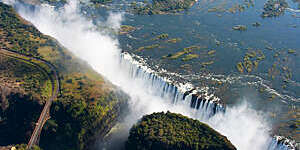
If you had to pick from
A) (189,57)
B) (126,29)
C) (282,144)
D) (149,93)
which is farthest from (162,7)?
(282,144)

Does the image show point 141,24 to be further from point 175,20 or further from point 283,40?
point 283,40

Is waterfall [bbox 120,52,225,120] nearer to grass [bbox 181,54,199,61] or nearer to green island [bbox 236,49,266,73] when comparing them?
grass [bbox 181,54,199,61]

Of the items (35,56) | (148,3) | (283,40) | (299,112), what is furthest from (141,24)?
(299,112)

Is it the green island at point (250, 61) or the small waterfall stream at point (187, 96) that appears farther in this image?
the green island at point (250, 61)

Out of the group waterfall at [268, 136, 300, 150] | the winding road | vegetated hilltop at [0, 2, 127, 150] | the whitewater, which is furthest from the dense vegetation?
waterfall at [268, 136, 300, 150]

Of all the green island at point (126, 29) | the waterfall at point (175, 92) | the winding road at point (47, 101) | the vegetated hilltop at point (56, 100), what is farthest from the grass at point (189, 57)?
the winding road at point (47, 101)

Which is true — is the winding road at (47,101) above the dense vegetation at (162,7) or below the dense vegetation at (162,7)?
below

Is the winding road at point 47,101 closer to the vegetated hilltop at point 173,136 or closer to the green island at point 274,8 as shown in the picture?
the vegetated hilltop at point 173,136
